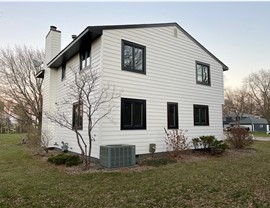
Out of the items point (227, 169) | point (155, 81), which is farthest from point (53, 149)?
point (227, 169)

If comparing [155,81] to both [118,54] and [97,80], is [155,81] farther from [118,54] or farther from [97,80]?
[97,80]

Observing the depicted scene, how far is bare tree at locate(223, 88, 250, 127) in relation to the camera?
45.1 meters

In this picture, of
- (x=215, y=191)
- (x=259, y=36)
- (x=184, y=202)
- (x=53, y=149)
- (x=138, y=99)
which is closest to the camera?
(x=184, y=202)

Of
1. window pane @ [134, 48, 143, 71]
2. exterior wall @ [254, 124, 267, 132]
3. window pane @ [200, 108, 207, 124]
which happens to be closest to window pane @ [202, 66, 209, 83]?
window pane @ [200, 108, 207, 124]

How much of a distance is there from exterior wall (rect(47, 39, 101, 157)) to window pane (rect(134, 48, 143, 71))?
179cm

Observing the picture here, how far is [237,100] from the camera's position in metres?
46.0

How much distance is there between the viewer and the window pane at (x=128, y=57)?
9.37 meters

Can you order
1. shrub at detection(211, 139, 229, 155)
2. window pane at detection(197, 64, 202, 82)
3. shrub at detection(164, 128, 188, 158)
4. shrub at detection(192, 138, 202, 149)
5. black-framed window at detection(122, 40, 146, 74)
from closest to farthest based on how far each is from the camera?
1. black-framed window at detection(122, 40, 146, 74)
2. shrub at detection(164, 128, 188, 158)
3. shrub at detection(211, 139, 229, 155)
4. shrub at detection(192, 138, 202, 149)
5. window pane at detection(197, 64, 202, 82)

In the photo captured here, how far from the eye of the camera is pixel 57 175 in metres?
6.78

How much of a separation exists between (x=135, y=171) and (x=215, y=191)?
2853 millimetres

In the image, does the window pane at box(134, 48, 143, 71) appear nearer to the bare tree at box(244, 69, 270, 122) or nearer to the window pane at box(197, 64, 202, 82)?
the window pane at box(197, 64, 202, 82)

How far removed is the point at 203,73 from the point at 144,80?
4.97 meters

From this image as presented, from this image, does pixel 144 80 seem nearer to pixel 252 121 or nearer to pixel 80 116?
pixel 80 116

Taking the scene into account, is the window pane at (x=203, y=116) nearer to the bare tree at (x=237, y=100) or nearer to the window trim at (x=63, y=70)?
the window trim at (x=63, y=70)
